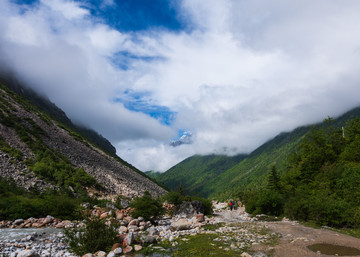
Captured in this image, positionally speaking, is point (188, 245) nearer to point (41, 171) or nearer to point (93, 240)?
point (93, 240)

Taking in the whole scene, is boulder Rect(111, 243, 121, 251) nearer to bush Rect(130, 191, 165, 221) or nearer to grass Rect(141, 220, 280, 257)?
grass Rect(141, 220, 280, 257)

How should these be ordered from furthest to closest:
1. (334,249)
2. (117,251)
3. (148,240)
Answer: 1. (148,240)
2. (334,249)
3. (117,251)

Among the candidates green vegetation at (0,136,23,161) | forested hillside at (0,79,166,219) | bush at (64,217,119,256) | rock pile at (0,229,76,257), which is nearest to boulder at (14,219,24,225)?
forested hillside at (0,79,166,219)

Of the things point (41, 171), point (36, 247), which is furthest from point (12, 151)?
point (36, 247)

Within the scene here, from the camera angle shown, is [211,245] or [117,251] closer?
[117,251]

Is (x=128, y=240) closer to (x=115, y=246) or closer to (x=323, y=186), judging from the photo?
(x=115, y=246)

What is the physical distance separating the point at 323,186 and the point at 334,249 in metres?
21.3

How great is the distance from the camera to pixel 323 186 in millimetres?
33125

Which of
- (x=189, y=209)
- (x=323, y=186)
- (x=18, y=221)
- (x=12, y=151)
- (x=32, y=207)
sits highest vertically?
(x=12, y=151)

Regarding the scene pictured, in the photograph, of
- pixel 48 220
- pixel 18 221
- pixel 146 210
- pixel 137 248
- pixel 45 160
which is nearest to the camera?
pixel 137 248

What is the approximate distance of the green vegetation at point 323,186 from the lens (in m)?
24.8

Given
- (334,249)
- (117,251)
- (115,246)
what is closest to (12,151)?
(115,246)

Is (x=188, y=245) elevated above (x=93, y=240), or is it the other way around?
(x=93, y=240)

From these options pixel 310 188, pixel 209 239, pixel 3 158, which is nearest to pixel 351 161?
pixel 310 188
